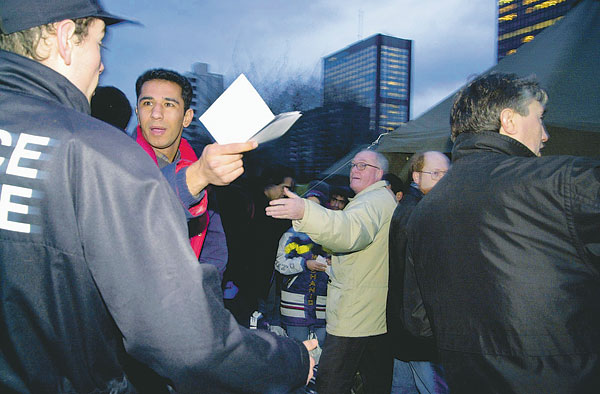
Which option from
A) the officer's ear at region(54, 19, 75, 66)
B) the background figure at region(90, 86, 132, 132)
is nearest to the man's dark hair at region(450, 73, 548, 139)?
the officer's ear at region(54, 19, 75, 66)

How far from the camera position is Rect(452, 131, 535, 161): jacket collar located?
1.72 m

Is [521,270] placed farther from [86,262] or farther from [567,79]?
[567,79]

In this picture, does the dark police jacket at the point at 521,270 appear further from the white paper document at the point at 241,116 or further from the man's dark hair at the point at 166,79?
the man's dark hair at the point at 166,79

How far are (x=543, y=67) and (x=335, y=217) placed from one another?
11.0 ft

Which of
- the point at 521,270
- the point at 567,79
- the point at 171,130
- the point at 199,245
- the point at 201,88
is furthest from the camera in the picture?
the point at 567,79

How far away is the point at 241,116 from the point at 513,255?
117 cm

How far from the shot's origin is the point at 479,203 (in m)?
1.63

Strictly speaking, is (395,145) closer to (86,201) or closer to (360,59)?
(86,201)

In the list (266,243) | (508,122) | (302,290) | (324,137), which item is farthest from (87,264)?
(324,137)

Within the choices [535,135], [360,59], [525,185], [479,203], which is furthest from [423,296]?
[360,59]

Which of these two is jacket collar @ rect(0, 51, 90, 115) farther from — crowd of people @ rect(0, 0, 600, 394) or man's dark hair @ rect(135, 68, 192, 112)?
man's dark hair @ rect(135, 68, 192, 112)

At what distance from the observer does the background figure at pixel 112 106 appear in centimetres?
253

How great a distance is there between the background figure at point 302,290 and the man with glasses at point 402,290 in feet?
3.64

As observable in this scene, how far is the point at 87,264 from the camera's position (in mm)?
844
